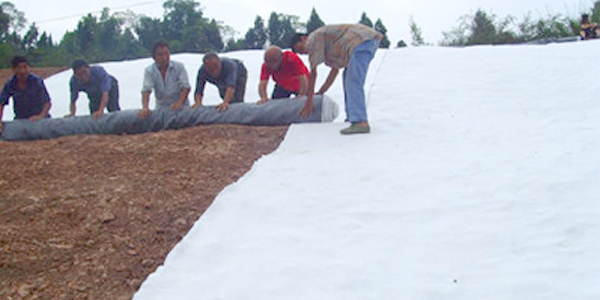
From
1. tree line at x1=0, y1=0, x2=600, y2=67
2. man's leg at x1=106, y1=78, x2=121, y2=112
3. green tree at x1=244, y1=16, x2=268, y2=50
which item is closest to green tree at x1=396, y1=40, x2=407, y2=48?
tree line at x1=0, y1=0, x2=600, y2=67

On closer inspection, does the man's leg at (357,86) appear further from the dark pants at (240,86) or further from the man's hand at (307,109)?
the dark pants at (240,86)

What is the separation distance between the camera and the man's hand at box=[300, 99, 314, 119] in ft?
14.2

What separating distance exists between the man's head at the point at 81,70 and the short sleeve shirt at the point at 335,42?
87.4 inches

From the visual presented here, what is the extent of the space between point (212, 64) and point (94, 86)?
4.39 feet

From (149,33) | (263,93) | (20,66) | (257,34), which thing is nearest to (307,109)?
(263,93)

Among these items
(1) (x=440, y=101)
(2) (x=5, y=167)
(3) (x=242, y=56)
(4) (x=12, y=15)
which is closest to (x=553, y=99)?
(1) (x=440, y=101)

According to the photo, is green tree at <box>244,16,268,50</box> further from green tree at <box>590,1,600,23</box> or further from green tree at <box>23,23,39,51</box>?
green tree at <box>590,1,600,23</box>

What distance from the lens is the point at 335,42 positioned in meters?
4.14

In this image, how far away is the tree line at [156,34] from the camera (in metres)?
22.4

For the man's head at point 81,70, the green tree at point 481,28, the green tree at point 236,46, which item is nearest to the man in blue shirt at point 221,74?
the man's head at point 81,70

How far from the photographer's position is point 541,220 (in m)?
2.39

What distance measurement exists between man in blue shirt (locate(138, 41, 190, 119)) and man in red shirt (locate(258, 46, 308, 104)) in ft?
2.24

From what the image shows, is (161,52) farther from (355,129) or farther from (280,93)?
(355,129)

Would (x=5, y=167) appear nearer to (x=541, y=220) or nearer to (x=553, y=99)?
(x=541, y=220)
